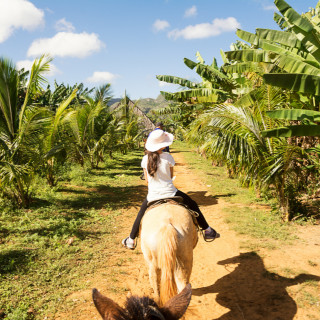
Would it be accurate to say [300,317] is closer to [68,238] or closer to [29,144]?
[68,238]

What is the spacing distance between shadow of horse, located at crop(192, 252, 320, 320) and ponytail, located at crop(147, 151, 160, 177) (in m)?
1.76

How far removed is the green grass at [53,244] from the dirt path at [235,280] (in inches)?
8.5

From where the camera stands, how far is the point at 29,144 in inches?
240

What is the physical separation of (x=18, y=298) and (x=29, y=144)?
378cm

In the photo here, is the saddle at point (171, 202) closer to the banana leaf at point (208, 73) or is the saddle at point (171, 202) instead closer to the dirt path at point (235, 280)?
the dirt path at point (235, 280)

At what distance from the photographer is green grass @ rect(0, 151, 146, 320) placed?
130 inches

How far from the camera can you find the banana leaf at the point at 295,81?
4.13m

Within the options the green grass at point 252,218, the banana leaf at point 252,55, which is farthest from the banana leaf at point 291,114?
the green grass at point 252,218

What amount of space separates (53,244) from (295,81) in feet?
16.4

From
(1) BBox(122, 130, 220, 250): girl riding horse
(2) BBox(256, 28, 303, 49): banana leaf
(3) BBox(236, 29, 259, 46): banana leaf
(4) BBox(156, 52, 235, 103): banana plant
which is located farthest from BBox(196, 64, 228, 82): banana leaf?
(1) BBox(122, 130, 220, 250): girl riding horse

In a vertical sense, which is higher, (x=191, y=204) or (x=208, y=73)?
(x=208, y=73)

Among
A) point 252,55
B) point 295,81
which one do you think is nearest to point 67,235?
point 295,81

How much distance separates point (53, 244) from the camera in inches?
185

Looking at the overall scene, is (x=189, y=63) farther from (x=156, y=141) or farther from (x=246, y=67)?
(x=156, y=141)
